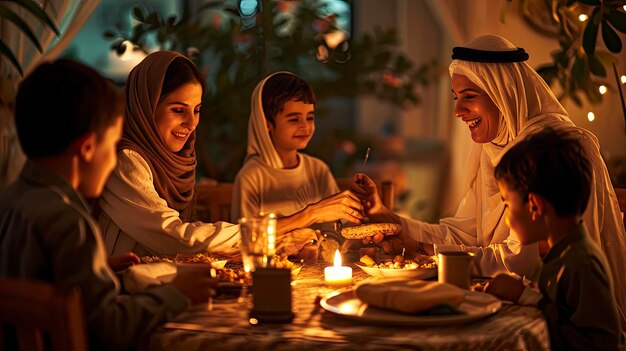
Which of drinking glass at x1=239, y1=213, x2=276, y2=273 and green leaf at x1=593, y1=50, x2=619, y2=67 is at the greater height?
green leaf at x1=593, y1=50, x2=619, y2=67

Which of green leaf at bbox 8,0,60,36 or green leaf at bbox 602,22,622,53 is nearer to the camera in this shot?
green leaf at bbox 8,0,60,36

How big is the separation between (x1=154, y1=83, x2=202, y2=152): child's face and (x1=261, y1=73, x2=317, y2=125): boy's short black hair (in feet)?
2.00

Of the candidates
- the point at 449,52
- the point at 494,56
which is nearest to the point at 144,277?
the point at 494,56

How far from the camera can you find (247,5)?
552 centimetres

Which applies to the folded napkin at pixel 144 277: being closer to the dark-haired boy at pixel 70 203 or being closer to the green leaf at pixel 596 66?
the dark-haired boy at pixel 70 203

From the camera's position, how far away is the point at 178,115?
3.29 meters

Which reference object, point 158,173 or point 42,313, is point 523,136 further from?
point 42,313

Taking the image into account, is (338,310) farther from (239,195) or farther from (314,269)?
(239,195)

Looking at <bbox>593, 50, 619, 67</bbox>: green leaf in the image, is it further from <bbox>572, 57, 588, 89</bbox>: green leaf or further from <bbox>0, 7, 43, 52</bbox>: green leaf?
<bbox>0, 7, 43, 52</bbox>: green leaf

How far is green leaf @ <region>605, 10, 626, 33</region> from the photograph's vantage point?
3943 mm

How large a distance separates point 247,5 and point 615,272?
324 cm

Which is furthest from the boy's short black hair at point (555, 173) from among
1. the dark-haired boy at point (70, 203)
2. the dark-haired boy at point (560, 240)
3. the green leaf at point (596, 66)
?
the green leaf at point (596, 66)

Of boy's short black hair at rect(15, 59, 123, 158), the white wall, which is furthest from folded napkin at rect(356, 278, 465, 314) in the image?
the white wall

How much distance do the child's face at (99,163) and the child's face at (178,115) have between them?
4.24 ft
